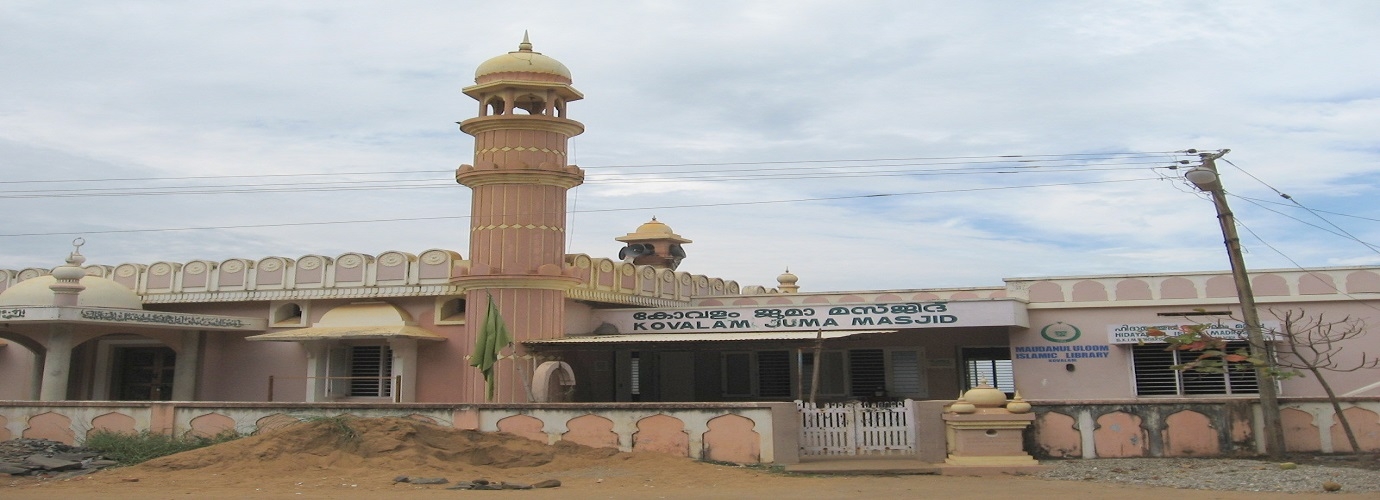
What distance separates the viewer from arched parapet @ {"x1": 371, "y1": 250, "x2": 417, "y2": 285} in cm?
2252

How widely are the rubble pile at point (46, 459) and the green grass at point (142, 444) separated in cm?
24

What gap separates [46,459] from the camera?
15008mm

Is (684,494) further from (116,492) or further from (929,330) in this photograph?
(929,330)

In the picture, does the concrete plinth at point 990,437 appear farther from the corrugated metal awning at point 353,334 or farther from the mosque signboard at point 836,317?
the corrugated metal awning at point 353,334

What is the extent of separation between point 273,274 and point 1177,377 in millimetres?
18636

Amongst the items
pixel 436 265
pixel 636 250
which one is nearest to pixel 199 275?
pixel 436 265

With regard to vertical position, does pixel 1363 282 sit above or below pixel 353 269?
below

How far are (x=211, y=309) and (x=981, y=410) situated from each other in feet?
59.2

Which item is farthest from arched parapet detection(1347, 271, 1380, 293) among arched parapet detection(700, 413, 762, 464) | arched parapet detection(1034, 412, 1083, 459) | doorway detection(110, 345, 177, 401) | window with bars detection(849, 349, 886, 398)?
doorway detection(110, 345, 177, 401)

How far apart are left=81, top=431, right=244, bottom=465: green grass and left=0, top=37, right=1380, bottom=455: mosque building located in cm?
453

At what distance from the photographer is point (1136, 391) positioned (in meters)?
20.6

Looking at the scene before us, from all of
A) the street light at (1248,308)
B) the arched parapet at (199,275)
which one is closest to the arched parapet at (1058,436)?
the street light at (1248,308)

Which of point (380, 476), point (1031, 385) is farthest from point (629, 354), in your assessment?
point (380, 476)

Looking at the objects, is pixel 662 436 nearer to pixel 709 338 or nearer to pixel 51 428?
pixel 709 338
